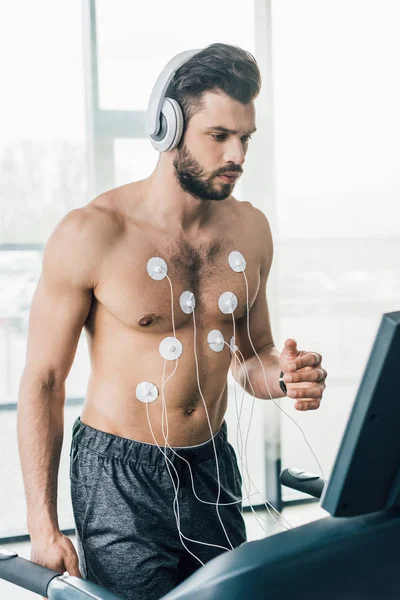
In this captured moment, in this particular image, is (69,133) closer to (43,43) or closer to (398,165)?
(43,43)

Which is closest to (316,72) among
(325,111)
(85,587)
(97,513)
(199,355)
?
(325,111)

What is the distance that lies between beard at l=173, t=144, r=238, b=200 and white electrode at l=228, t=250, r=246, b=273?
0.16m

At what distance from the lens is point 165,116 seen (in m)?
1.47

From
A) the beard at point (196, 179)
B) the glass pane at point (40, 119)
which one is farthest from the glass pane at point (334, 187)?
the beard at point (196, 179)

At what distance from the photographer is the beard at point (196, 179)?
1478 mm

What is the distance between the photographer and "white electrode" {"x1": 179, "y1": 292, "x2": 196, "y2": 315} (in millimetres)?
1518

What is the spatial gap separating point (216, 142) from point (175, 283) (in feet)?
0.99

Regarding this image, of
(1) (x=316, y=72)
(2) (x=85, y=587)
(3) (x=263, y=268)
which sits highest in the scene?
(1) (x=316, y=72)

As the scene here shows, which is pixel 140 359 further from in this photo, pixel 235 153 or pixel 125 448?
pixel 235 153

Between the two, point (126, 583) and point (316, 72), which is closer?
point (126, 583)

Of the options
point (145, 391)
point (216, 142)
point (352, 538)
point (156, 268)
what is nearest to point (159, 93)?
point (216, 142)

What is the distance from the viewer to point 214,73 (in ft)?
4.88

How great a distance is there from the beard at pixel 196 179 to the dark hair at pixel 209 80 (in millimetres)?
59

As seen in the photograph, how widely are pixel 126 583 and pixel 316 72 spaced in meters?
2.37
